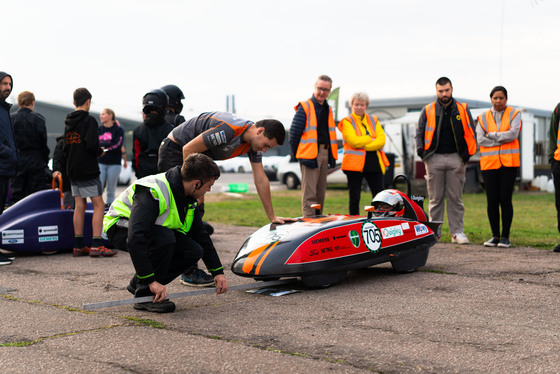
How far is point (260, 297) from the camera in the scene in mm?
5090

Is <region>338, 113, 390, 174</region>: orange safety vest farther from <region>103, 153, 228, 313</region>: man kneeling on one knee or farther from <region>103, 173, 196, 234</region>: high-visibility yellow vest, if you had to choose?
<region>103, 173, 196, 234</region>: high-visibility yellow vest

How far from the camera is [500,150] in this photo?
26.8 ft

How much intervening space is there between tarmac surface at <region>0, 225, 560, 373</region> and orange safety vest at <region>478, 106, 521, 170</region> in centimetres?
211

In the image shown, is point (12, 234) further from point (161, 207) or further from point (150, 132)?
point (161, 207)

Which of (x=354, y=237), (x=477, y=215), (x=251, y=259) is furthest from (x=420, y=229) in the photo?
(x=477, y=215)

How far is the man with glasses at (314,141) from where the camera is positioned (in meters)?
7.87

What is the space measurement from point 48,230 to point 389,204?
12.4ft

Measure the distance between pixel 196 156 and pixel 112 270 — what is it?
2573mm

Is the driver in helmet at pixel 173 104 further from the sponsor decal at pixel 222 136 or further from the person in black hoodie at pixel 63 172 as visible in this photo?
the person in black hoodie at pixel 63 172

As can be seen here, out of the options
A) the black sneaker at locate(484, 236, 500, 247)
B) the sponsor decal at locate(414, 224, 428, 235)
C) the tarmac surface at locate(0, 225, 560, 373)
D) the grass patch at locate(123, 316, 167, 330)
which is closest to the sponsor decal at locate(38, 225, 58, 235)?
the tarmac surface at locate(0, 225, 560, 373)

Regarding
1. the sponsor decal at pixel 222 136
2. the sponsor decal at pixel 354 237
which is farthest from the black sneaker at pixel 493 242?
the sponsor decal at pixel 222 136

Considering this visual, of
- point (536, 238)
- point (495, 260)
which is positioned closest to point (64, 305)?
point (495, 260)

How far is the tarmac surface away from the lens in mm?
3350

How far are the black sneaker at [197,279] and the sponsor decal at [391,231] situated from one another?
1.51m
